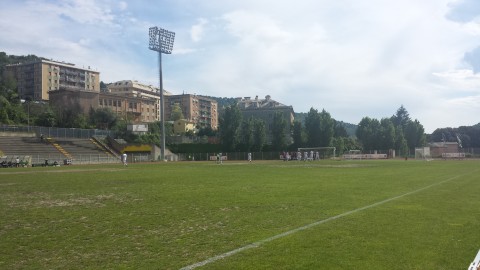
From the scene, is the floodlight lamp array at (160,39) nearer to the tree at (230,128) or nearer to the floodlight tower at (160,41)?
the floodlight tower at (160,41)

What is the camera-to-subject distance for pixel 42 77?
141 metres

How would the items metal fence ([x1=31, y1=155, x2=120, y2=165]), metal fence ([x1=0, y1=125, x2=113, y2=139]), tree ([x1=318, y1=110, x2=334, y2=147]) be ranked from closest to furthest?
metal fence ([x1=31, y1=155, x2=120, y2=165]), metal fence ([x1=0, y1=125, x2=113, y2=139]), tree ([x1=318, y1=110, x2=334, y2=147])

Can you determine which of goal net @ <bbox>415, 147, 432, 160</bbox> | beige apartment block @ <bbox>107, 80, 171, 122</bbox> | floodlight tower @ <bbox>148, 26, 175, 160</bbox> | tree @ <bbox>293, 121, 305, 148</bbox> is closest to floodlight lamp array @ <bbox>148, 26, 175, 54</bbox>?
floodlight tower @ <bbox>148, 26, 175, 160</bbox>

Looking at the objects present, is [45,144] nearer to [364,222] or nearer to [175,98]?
[364,222]

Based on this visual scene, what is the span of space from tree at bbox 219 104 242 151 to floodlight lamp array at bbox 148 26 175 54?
28643 millimetres

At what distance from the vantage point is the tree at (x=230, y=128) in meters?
103

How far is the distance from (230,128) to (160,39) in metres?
31.9

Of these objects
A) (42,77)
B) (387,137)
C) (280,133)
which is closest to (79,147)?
(280,133)

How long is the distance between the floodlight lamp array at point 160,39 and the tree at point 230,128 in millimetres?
28643

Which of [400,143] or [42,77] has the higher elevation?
[42,77]

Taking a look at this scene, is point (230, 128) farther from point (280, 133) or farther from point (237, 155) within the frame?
point (280, 133)

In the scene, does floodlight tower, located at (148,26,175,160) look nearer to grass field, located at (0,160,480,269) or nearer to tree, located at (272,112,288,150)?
tree, located at (272,112,288,150)

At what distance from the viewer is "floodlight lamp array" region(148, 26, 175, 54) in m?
79.0

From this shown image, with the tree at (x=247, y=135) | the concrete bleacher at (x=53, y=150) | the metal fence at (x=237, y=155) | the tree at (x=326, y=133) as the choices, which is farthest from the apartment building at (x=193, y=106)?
the concrete bleacher at (x=53, y=150)
